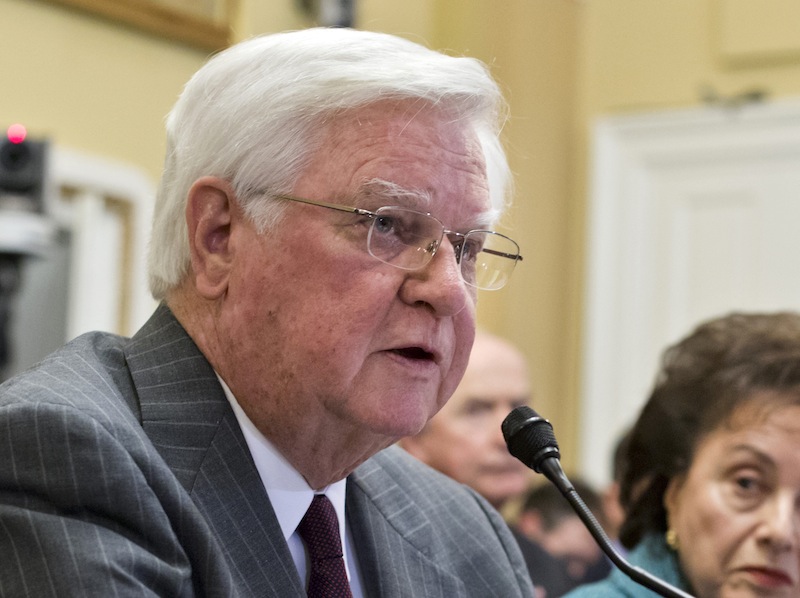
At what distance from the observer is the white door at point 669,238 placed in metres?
5.79

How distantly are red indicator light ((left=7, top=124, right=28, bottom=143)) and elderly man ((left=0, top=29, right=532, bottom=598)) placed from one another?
1.86m

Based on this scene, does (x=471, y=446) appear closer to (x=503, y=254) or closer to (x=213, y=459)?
(x=503, y=254)

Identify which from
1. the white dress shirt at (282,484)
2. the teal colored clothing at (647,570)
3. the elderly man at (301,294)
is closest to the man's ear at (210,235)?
the elderly man at (301,294)

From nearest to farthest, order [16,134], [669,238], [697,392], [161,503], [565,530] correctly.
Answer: [161,503], [697,392], [16,134], [565,530], [669,238]

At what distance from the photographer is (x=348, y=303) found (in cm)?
146

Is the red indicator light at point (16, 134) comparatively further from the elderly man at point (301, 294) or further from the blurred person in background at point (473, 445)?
the elderly man at point (301, 294)

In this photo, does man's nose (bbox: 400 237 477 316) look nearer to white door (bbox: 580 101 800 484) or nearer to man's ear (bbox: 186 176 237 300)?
man's ear (bbox: 186 176 237 300)

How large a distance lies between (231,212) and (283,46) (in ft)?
0.72

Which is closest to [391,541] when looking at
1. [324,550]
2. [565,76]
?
[324,550]

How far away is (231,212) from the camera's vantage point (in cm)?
154

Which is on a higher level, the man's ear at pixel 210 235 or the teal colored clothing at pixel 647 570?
the man's ear at pixel 210 235

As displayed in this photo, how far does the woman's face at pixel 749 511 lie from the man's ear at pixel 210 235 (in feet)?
3.39

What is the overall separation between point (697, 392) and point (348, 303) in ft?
3.21

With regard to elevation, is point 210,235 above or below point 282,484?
above
